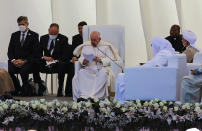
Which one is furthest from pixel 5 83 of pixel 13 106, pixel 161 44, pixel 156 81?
pixel 13 106

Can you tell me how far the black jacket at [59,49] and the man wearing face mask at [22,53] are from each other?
0.14m

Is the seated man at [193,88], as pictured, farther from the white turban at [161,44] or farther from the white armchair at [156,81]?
the white turban at [161,44]

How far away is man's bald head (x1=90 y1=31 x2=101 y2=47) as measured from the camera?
391 inches

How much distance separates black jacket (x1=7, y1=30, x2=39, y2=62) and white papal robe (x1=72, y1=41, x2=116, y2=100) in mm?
1403

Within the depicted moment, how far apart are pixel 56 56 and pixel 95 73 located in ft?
4.31

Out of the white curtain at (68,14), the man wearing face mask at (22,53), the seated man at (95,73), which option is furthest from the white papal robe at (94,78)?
the white curtain at (68,14)

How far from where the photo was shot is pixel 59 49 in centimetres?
1112

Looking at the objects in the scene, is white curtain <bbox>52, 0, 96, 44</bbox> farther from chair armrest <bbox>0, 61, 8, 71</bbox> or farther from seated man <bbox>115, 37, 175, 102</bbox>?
seated man <bbox>115, 37, 175, 102</bbox>

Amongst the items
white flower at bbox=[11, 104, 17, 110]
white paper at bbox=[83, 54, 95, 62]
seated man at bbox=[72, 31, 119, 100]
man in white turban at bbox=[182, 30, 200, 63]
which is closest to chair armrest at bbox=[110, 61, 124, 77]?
seated man at bbox=[72, 31, 119, 100]

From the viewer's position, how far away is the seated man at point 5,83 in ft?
34.6

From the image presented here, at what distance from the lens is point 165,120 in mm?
5160

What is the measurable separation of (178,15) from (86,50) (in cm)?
260

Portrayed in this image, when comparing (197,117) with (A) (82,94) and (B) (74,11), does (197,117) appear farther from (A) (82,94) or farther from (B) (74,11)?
(B) (74,11)

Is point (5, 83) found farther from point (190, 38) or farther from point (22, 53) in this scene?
point (190, 38)
